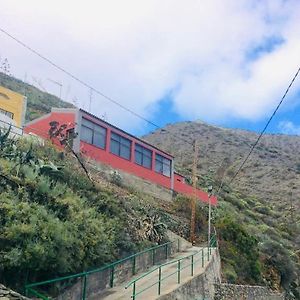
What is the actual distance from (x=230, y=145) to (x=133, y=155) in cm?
5942

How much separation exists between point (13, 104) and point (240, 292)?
73.0 feet

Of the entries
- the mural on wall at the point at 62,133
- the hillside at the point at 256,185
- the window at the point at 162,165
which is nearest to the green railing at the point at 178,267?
the hillside at the point at 256,185

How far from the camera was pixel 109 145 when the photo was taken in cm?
3144

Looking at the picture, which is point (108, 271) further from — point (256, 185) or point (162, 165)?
point (256, 185)

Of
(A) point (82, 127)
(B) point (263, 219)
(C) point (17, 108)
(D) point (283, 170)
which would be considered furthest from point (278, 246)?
(D) point (283, 170)

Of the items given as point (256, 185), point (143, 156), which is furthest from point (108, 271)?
point (256, 185)

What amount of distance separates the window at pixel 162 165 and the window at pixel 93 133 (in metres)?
6.45

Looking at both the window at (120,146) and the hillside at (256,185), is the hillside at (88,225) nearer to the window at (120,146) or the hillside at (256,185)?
the hillside at (256,185)

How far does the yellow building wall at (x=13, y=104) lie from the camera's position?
117ft

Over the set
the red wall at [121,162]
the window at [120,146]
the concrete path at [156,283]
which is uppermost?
the window at [120,146]

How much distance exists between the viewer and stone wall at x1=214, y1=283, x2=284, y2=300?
67.0 feet

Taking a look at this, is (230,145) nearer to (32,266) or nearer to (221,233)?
(221,233)

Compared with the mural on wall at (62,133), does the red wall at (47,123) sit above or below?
above

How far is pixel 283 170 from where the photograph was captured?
247 feet
